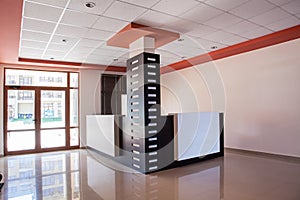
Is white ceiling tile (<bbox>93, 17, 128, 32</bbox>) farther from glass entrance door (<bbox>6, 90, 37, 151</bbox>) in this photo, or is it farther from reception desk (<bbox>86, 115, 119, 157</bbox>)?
glass entrance door (<bbox>6, 90, 37, 151</bbox>)

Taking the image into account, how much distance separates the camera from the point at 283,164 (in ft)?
17.3

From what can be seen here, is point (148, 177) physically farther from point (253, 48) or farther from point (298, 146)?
point (253, 48)

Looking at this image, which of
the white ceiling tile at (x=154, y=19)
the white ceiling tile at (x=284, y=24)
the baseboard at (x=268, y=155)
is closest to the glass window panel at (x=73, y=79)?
the white ceiling tile at (x=154, y=19)

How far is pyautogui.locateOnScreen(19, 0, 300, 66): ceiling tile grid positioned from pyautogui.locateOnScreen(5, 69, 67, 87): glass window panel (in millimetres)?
1642

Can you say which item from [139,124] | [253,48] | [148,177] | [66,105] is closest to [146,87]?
[139,124]

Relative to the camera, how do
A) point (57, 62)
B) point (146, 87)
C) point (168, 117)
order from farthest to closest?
point (57, 62)
point (168, 117)
point (146, 87)

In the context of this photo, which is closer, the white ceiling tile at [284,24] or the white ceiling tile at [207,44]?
the white ceiling tile at [284,24]

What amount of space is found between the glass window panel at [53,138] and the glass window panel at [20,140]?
36 centimetres

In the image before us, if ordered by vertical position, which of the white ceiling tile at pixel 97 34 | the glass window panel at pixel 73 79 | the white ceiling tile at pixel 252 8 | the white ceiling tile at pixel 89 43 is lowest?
the glass window panel at pixel 73 79

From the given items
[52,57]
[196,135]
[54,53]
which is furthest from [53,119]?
[196,135]

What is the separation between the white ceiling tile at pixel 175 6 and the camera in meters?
3.84

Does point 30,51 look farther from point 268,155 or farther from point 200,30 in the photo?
point 268,155

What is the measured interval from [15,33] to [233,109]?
6.48 m

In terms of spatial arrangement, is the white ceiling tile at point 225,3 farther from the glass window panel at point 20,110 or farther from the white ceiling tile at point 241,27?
the glass window panel at point 20,110
